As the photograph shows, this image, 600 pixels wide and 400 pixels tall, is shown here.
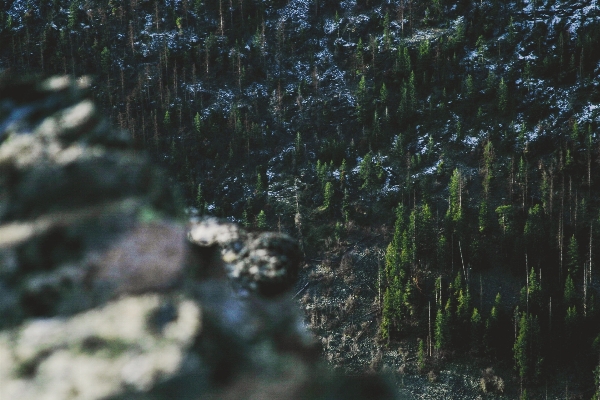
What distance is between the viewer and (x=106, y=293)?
280cm

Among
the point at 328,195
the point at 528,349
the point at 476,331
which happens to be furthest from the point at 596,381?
the point at 328,195

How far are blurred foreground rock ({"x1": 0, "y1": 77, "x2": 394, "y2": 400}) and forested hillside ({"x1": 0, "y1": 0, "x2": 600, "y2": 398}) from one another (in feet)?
173

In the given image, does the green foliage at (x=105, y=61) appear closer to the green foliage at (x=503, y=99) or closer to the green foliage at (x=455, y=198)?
the green foliage at (x=455, y=198)

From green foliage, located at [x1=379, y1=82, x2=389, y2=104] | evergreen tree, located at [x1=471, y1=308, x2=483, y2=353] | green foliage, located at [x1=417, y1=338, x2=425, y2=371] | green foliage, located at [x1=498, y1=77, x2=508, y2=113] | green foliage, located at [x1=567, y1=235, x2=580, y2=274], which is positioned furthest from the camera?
green foliage, located at [x1=379, y1=82, x2=389, y2=104]

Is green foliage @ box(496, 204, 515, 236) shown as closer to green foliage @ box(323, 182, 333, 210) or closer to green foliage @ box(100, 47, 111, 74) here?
green foliage @ box(323, 182, 333, 210)

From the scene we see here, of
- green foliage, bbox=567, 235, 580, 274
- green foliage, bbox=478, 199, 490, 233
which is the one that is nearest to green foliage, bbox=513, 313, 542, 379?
green foliage, bbox=567, 235, 580, 274

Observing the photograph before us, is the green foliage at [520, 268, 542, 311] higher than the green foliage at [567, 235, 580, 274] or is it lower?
lower

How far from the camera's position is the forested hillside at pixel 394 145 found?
186 ft

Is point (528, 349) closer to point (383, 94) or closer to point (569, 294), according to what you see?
point (569, 294)

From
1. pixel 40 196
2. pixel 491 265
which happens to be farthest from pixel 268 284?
pixel 491 265

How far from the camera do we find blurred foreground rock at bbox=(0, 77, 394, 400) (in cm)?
258

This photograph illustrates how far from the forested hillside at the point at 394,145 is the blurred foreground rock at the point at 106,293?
52.6m

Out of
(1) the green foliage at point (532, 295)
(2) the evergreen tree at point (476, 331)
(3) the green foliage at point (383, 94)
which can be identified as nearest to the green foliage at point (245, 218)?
(2) the evergreen tree at point (476, 331)

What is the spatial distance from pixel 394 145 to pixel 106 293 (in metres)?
84.4
